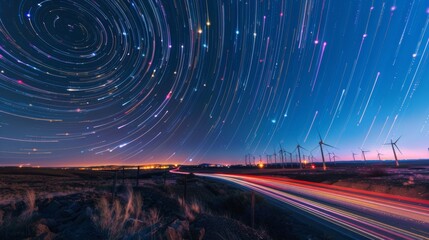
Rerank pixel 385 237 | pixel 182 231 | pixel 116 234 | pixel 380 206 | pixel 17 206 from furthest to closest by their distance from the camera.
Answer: pixel 380 206
pixel 17 206
pixel 385 237
pixel 116 234
pixel 182 231

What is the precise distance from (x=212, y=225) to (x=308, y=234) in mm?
5043

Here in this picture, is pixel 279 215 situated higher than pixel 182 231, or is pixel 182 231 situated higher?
pixel 182 231

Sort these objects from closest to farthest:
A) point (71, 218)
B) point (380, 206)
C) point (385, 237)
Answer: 1. point (385, 237)
2. point (71, 218)
3. point (380, 206)

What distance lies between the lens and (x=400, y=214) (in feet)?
42.5

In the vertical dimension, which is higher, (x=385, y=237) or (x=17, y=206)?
(x=17, y=206)

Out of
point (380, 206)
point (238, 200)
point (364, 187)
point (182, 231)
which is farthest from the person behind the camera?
point (364, 187)

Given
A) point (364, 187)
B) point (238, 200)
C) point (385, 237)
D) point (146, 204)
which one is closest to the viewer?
point (385, 237)

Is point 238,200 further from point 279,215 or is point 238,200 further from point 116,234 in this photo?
point 116,234

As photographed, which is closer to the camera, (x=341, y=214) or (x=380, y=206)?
(x=341, y=214)

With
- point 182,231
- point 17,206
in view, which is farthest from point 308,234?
point 17,206

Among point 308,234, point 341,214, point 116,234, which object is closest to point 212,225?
point 116,234

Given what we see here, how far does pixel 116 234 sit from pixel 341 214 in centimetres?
1223

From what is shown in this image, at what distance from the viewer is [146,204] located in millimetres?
14523

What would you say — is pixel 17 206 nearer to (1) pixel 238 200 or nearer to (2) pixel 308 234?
(1) pixel 238 200
